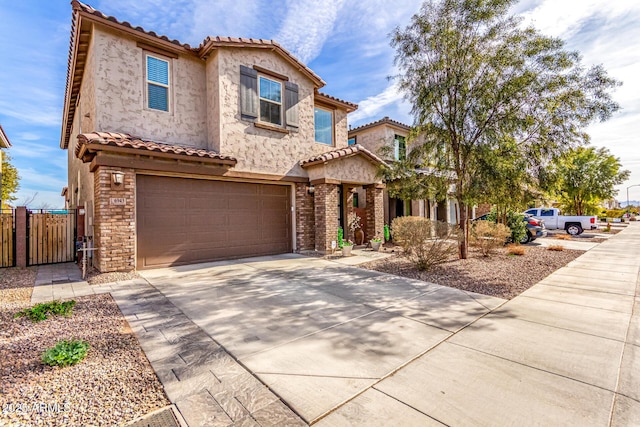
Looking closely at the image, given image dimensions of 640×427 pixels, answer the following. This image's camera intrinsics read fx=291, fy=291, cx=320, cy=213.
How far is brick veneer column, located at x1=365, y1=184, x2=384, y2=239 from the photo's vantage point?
12.9 m

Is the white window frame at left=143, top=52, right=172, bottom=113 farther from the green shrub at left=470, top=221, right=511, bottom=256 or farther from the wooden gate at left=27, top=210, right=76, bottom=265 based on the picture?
the green shrub at left=470, top=221, right=511, bottom=256

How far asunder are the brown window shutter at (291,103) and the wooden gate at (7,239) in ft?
30.9

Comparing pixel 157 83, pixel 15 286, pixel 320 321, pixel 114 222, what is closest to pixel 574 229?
pixel 320 321

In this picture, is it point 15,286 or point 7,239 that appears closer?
point 15,286

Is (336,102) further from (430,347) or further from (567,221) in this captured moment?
(567,221)

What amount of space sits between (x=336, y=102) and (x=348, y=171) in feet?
12.3

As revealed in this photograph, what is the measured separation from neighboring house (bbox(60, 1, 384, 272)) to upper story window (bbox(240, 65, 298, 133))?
0.04 meters

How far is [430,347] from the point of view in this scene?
11.8ft

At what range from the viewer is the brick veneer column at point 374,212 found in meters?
12.9

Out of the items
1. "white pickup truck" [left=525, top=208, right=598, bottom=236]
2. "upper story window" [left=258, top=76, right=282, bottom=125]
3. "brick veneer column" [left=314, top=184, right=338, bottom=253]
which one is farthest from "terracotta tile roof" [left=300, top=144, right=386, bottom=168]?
"white pickup truck" [left=525, top=208, right=598, bottom=236]

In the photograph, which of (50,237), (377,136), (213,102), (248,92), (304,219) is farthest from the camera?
(377,136)

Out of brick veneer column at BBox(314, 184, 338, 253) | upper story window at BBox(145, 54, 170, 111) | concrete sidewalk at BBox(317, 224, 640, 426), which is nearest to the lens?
concrete sidewalk at BBox(317, 224, 640, 426)

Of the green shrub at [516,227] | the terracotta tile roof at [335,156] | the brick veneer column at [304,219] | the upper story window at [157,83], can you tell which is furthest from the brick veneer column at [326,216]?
the green shrub at [516,227]

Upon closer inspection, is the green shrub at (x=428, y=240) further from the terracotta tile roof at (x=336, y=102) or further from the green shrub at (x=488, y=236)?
the terracotta tile roof at (x=336, y=102)
